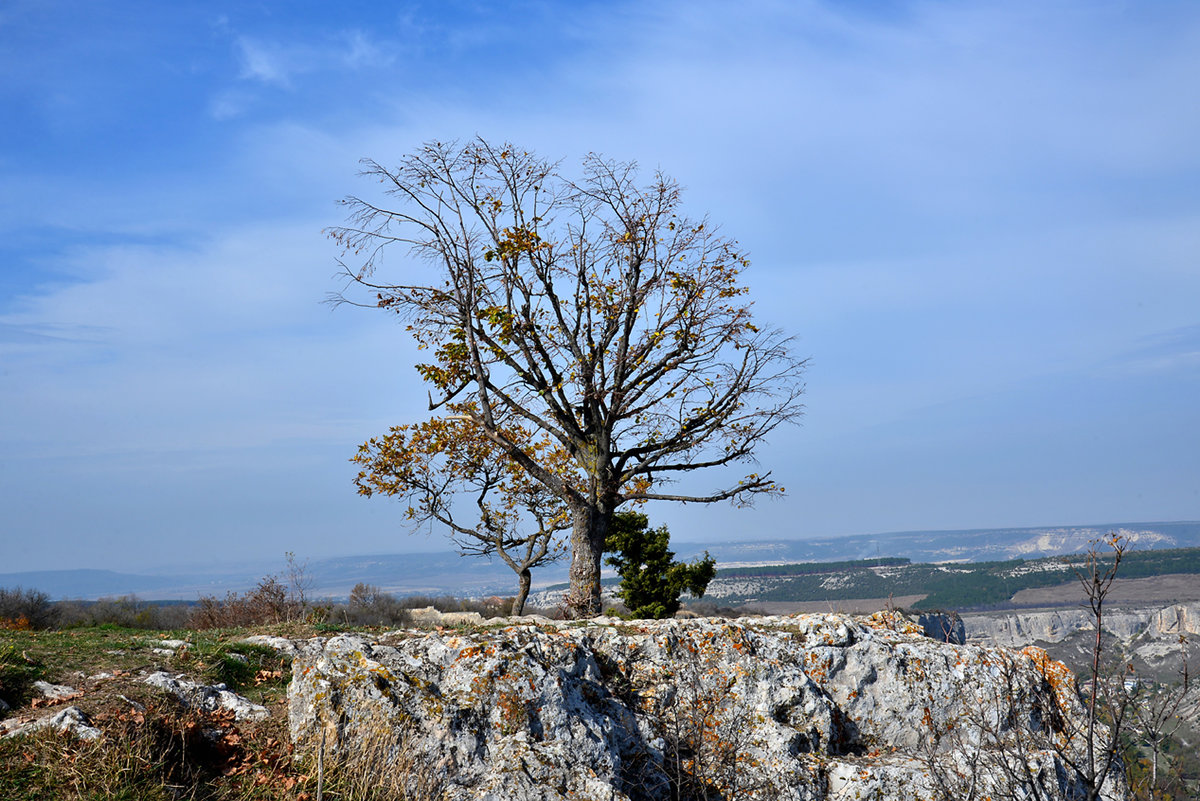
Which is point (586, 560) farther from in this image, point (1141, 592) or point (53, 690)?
point (1141, 592)

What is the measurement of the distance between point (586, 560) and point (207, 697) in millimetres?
9712

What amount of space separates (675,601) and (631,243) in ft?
42.0

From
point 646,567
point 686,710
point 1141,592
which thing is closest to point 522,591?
point 646,567

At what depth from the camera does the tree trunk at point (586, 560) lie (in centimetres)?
1622

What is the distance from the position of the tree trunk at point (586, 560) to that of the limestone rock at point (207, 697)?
904 cm

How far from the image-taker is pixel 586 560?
16375 mm

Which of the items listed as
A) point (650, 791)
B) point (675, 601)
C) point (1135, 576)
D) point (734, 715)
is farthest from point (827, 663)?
point (1135, 576)

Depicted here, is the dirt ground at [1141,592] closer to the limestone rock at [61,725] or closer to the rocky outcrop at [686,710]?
the rocky outcrop at [686,710]

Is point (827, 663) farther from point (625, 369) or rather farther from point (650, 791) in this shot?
point (625, 369)

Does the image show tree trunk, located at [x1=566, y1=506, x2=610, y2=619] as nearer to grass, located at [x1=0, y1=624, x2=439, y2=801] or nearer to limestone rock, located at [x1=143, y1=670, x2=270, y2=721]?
grass, located at [x1=0, y1=624, x2=439, y2=801]

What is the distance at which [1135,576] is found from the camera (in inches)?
4341

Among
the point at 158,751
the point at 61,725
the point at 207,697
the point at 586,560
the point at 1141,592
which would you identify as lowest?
the point at 1141,592

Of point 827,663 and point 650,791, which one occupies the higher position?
point 827,663

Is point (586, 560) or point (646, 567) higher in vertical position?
point (586, 560)
